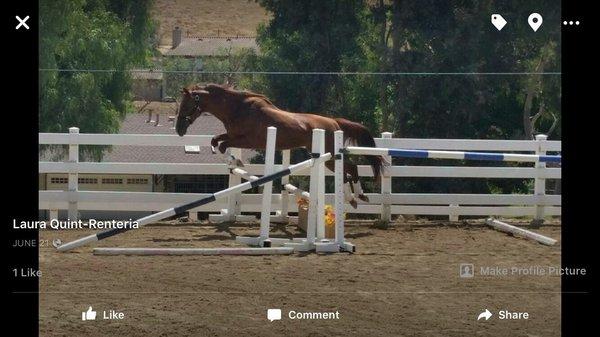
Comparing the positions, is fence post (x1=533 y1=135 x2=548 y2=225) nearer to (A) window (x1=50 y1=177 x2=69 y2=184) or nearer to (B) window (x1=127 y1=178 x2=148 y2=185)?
(B) window (x1=127 y1=178 x2=148 y2=185)

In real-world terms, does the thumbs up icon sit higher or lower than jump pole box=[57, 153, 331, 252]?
lower

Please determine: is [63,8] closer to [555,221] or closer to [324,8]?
[324,8]

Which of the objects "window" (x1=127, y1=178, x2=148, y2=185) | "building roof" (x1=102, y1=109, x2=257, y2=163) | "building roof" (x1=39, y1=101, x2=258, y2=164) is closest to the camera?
"building roof" (x1=39, y1=101, x2=258, y2=164)

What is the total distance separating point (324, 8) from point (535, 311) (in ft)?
25.7

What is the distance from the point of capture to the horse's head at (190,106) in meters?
10.7

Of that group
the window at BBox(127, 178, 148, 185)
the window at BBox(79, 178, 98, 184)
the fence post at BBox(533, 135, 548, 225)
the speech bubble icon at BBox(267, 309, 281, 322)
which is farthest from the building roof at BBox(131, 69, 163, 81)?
the speech bubble icon at BBox(267, 309, 281, 322)

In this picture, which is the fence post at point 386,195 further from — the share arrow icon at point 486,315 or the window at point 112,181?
the share arrow icon at point 486,315

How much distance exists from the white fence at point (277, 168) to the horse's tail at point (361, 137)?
0.33 metres

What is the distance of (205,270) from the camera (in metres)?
7.94

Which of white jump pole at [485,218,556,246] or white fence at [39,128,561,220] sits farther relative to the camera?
white fence at [39,128,561,220]

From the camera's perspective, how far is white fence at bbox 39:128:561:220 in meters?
11.3
